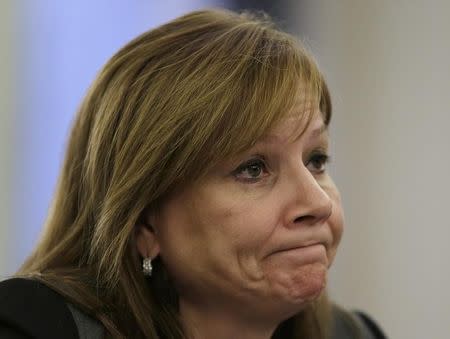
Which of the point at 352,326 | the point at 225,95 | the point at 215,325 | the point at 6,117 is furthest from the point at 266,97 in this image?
the point at 6,117

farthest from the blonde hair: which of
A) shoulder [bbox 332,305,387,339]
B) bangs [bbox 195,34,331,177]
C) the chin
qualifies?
shoulder [bbox 332,305,387,339]

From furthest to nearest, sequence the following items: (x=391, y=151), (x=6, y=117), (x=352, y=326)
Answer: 1. (x=391, y=151)
2. (x=6, y=117)
3. (x=352, y=326)

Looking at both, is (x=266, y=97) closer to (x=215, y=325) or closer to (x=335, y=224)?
(x=335, y=224)

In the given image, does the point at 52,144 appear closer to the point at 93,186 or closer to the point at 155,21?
the point at 155,21

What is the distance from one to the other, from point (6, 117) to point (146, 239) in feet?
3.99

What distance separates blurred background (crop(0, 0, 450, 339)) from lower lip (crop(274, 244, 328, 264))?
124 cm

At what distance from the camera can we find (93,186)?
4.44 feet

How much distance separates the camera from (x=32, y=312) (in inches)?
47.5

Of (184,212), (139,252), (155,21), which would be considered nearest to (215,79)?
(184,212)

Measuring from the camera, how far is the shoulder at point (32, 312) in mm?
1175

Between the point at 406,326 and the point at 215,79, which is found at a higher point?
the point at 215,79

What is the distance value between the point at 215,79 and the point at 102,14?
132 cm

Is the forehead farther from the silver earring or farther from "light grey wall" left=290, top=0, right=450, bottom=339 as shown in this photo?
"light grey wall" left=290, top=0, right=450, bottom=339

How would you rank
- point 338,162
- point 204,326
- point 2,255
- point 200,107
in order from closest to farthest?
1. point 200,107
2. point 204,326
3. point 2,255
4. point 338,162
